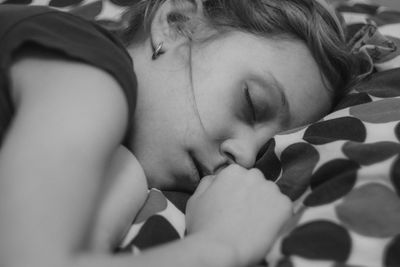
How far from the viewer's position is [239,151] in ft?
3.08

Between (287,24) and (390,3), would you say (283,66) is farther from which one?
(390,3)

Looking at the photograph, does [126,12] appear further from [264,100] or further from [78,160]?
[78,160]

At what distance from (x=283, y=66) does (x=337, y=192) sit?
1.09ft

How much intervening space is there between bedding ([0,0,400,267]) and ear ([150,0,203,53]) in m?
0.29

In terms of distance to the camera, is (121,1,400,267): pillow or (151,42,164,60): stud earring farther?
(151,42,164,60): stud earring

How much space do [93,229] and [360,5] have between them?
1122 mm

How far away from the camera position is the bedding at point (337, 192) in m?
0.67

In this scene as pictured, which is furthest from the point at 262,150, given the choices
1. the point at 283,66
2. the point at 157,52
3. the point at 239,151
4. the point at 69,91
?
the point at 69,91

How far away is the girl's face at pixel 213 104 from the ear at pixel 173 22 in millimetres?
36

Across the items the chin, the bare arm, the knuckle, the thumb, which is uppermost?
the bare arm

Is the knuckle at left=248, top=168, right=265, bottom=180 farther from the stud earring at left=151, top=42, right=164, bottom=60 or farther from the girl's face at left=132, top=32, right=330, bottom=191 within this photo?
the stud earring at left=151, top=42, right=164, bottom=60

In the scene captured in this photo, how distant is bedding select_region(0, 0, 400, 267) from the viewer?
0.67m

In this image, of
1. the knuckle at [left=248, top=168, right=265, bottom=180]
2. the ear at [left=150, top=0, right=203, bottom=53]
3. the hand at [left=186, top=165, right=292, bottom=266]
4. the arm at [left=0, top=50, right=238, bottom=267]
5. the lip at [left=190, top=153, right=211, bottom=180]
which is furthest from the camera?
the ear at [left=150, top=0, right=203, bottom=53]

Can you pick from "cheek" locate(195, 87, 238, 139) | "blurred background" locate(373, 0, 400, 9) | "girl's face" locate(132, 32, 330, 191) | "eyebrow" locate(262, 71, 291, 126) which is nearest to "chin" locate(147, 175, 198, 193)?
"girl's face" locate(132, 32, 330, 191)
